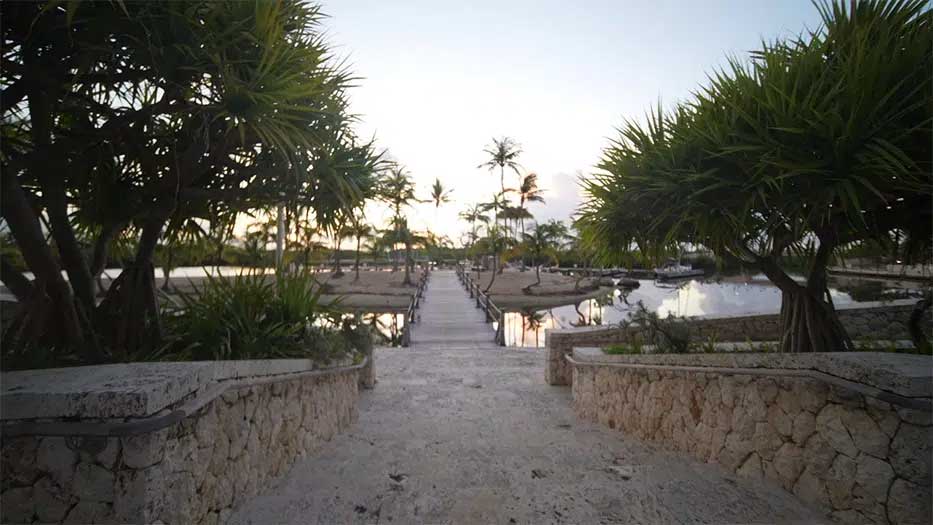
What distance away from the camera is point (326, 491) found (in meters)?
2.40

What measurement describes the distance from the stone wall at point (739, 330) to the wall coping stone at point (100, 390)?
17.5 ft

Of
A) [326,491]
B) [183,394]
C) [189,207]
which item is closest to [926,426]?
[326,491]

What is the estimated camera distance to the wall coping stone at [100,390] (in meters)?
1.40

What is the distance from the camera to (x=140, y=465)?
1.46 m

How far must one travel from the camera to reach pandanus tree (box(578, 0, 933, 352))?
7.91 feet

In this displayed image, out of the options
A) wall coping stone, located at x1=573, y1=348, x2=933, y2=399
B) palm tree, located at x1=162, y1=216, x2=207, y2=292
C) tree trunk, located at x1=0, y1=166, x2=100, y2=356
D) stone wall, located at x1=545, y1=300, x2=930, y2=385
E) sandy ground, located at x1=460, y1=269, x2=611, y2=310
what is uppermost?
palm tree, located at x1=162, y1=216, x2=207, y2=292

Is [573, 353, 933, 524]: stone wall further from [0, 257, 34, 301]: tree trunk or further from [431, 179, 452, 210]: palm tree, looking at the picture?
[431, 179, 452, 210]: palm tree

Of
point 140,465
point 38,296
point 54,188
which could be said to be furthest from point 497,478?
point 54,188

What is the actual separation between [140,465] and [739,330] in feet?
23.7

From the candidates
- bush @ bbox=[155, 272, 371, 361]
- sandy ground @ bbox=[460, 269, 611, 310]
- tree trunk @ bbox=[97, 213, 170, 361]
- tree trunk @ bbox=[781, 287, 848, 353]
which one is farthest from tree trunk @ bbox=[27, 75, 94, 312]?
sandy ground @ bbox=[460, 269, 611, 310]

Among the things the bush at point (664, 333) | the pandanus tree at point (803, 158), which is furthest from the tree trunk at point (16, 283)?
the bush at point (664, 333)

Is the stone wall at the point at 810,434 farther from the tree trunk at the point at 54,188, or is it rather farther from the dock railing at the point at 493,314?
the dock railing at the point at 493,314

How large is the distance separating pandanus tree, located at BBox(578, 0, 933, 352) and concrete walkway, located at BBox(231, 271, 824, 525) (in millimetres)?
1691

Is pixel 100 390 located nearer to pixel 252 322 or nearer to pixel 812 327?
pixel 252 322
